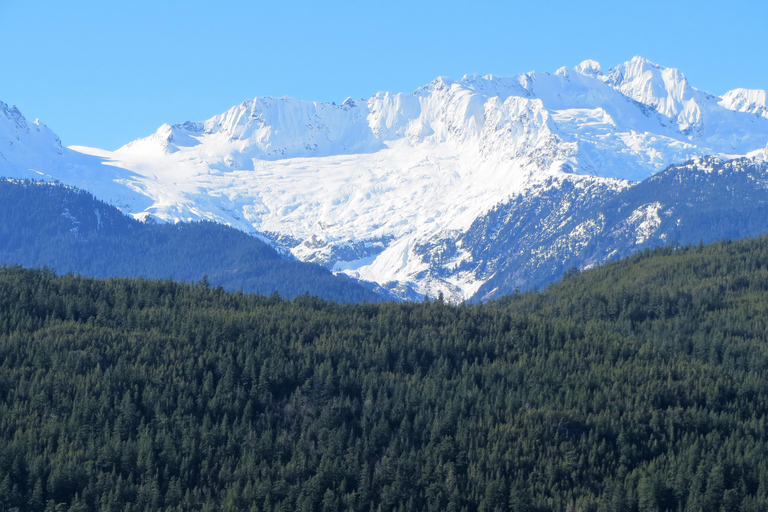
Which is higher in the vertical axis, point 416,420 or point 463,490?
point 416,420

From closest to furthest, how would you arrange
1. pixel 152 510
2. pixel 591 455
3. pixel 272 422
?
pixel 152 510 → pixel 591 455 → pixel 272 422

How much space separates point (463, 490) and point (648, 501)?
27.2 meters

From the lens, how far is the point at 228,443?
18062 centimetres

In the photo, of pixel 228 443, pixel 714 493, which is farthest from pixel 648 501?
pixel 228 443

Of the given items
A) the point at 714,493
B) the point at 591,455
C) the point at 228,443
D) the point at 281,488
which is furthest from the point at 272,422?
the point at 714,493

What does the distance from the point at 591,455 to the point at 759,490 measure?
25.7m

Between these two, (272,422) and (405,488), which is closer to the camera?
(405,488)

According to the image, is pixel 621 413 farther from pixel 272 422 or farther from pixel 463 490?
pixel 272 422

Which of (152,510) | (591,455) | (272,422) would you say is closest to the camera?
(152,510)

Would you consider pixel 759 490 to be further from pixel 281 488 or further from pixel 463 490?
pixel 281 488

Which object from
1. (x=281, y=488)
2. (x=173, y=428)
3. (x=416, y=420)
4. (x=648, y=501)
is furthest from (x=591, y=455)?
(x=173, y=428)

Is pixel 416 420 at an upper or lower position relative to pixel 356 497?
upper

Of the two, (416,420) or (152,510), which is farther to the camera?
(416,420)

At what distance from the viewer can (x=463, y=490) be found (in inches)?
6698
